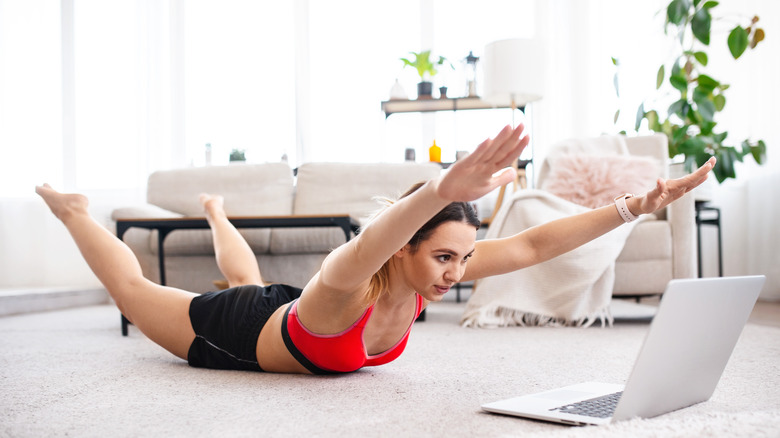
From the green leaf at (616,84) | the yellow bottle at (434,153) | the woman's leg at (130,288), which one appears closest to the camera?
the woman's leg at (130,288)

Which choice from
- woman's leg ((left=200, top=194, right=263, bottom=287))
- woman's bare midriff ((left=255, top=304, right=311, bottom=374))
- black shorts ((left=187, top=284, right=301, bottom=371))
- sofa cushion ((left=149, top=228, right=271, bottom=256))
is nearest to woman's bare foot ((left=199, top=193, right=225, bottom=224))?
woman's leg ((left=200, top=194, right=263, bottom=287))

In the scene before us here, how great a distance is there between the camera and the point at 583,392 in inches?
51.8

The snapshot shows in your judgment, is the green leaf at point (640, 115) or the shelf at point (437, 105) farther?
the shelf at point (437, 105)

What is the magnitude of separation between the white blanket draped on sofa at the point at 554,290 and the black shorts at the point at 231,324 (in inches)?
50.6

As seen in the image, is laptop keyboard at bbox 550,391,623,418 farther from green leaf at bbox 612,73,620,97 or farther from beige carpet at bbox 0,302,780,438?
green leaf at bbox 612,73,620,97

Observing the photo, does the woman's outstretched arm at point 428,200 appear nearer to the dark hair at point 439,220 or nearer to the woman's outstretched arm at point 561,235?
the dark hair at point 439,220

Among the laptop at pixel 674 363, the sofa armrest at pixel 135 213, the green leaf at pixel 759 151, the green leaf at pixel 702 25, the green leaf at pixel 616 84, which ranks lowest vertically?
the laptop at pixel 674 363

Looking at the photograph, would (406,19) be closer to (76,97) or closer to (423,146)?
(423,146)

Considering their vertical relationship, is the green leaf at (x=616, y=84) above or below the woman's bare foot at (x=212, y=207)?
above

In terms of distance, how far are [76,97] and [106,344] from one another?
3501 mm

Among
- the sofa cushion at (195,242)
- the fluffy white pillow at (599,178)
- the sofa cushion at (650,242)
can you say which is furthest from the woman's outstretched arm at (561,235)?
the sofa cushion at (195,242)

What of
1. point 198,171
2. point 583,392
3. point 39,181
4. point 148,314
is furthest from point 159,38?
point 583,392

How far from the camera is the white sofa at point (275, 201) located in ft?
11.8

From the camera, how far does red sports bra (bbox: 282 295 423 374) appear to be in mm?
1487
